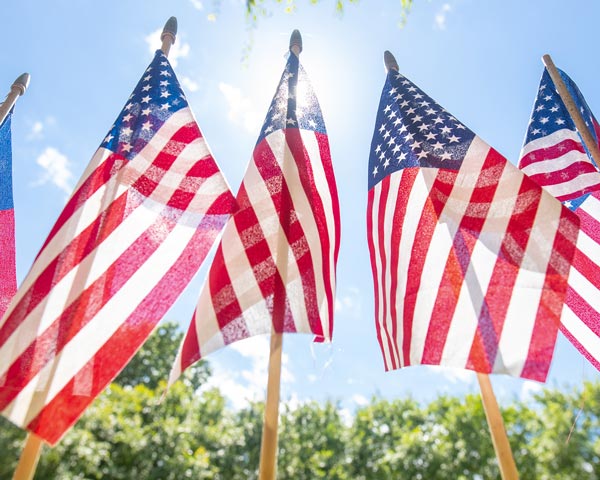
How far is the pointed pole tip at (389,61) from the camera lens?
5.26 metres

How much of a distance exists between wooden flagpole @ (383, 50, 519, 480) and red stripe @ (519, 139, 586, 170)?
105 inches

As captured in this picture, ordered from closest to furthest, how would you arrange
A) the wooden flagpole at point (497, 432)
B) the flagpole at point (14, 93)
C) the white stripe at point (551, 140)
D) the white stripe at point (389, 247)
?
the wooden flagpole at point (497, 432) → the white stripe at point (389, 247) → the flagpole at point (14, 93) → the white stripe at point (551, 140)

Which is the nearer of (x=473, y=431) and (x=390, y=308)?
(x=390, y=308)

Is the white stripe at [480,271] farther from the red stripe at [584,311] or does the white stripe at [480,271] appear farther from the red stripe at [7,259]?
the red stripe at [7,259]

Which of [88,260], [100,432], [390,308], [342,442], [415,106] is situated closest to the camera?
[88,260]

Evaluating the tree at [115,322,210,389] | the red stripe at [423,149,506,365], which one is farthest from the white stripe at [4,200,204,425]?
the tree at [115,322,210,389]

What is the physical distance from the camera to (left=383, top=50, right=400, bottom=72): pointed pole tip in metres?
5.26

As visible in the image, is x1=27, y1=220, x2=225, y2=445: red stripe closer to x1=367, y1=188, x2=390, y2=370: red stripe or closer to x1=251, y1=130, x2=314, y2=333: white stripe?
x1=251, y1=130, x2=314, y2=333: white stripe

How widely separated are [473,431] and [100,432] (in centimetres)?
1655

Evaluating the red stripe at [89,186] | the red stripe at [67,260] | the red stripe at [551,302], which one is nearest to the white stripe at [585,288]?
the red stripe at [551,302]

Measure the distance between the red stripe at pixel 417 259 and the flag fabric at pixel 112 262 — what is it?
1.38m

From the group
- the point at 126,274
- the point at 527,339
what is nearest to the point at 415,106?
the point at 527,339

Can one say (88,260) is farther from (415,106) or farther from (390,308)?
(415,106)

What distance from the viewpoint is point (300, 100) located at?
4469mm
